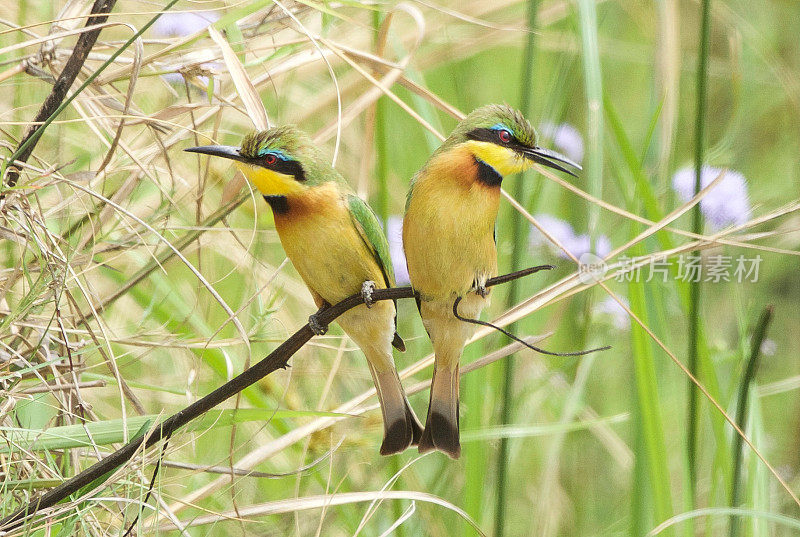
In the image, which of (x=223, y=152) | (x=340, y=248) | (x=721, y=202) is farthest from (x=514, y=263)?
(x=721, y=202)

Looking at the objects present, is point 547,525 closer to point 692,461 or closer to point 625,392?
point 692,461

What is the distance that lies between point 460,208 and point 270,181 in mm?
310

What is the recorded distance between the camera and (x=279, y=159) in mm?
1375

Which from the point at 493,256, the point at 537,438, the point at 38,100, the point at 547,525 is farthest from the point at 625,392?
the point at 38,100

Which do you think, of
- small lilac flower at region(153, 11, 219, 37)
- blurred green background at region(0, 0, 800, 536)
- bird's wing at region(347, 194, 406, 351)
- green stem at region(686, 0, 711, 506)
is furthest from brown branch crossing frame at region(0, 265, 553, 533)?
small lilac flower at region(153, 11, 219, 37)

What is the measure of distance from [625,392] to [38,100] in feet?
7.41

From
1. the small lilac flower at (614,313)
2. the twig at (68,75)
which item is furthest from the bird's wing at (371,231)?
the small lilac flower at (614,313)

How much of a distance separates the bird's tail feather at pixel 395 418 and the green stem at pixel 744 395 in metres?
0.62

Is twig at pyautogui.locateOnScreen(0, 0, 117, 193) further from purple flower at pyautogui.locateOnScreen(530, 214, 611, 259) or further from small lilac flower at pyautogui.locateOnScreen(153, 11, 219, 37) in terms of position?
purple flower at pyautogui.locateOnScreen(530, 214, 611, 259)

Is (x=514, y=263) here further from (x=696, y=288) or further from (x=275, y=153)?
(x=275, y=153)

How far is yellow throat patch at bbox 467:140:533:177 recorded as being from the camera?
51.7 inches

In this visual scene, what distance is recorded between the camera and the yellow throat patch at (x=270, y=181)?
134 cm

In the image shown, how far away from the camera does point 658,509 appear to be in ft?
5.88

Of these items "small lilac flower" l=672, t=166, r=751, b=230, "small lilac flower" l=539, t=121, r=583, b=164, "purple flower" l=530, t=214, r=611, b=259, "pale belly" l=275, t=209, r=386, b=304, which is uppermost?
"small lilac flower" l=539, t=121, r=583, b=164
